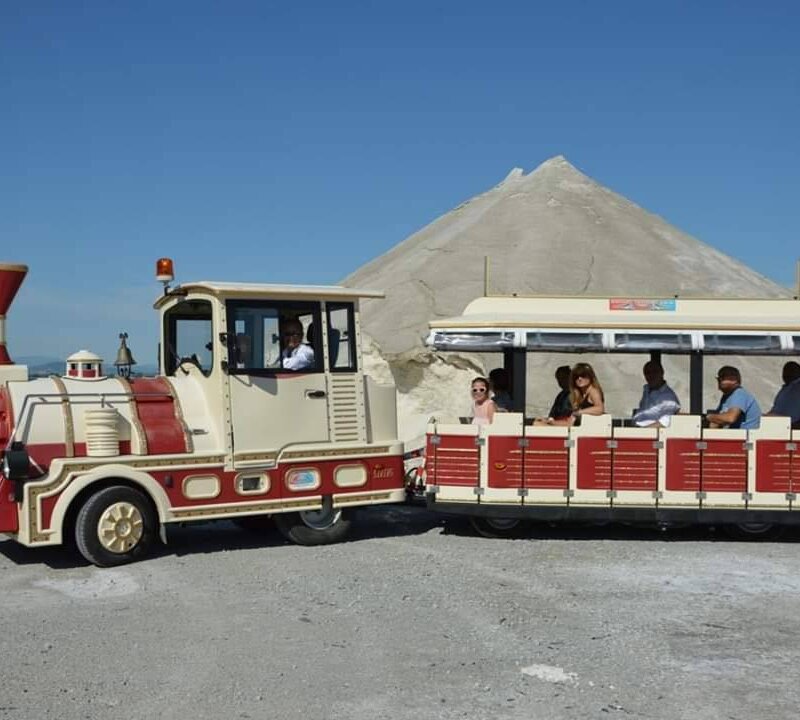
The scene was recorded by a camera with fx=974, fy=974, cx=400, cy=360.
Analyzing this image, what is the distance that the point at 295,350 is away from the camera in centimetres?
991

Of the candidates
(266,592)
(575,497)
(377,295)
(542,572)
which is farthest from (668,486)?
(266,592)

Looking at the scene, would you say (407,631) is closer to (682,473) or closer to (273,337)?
(273,337)

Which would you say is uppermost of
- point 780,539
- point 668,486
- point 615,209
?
→ point 615,209

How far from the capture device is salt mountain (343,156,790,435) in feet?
70.0

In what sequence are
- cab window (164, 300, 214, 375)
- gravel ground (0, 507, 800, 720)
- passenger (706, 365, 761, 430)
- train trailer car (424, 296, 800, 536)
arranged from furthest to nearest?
1. passenger (706, 365, 761, 430)
2. train trailer car (424, 296, 800, 536)
3. cab window (164, 300, 214, 375)
4. gravel ground (0, 507, 800, 720)

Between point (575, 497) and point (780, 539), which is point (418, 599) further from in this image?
point (780, 539)

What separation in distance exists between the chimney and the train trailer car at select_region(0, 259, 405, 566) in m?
0.01

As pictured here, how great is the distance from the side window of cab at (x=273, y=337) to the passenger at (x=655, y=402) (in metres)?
3.65

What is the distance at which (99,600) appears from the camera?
25.3 feet

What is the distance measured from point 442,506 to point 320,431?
153cm

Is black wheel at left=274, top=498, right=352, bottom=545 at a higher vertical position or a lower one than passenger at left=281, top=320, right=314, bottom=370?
lower

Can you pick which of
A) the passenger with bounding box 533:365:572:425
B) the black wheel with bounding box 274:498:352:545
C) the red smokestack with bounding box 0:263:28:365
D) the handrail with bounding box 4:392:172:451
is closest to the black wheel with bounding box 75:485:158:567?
the handrail with bounding box 4:392:172:451

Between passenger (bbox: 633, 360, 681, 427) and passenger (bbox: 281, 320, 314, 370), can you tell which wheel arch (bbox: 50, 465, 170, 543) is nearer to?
passenger (bbox: 281, 320, 314, 370)

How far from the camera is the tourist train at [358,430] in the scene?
9.37 m
